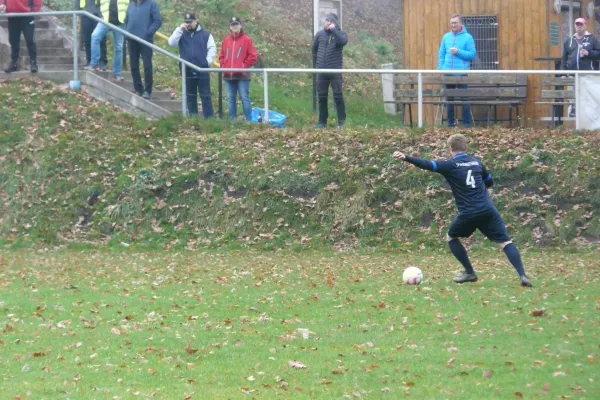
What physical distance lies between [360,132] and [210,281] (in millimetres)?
7350

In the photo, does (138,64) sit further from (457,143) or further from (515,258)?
(515,258)

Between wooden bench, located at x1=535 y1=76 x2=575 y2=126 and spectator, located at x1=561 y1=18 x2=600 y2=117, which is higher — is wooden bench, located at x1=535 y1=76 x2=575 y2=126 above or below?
below

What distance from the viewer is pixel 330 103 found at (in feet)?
76.1

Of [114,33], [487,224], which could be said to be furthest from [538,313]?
[114,33]

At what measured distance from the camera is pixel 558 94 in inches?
864

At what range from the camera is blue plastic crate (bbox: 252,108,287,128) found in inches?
926

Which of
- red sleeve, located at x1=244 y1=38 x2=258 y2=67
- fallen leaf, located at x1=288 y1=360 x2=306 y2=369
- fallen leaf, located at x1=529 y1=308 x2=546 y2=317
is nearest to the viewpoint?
fallen leaf, located at x1=288 y1=360 x2=306 y2=369

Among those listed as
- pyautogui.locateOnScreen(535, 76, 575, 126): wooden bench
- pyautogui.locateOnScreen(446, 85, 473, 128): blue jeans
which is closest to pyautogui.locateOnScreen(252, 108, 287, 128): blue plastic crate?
pyautogui.locateOnScreen(446, 85, 473, 128): blue jeans

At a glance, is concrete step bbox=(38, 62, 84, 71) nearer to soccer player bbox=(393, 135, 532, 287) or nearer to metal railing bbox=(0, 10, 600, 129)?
metal railing bbox=(0, 10, 600, 129)

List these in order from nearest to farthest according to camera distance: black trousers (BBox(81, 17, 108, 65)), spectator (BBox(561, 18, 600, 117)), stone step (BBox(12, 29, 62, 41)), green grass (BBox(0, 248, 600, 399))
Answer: green grass (BBox(0, 248, 600, 399))
spectator (BBox(561, 18, 600, 117))
stone step (BBox(12, 29, 62, 41))
black trousers (BBox(81, 17, 108, 65))

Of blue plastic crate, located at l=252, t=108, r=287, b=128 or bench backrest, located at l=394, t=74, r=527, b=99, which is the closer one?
bench backrest, located at l=394, t=74, r=527, b=99

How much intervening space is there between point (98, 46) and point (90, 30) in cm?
42

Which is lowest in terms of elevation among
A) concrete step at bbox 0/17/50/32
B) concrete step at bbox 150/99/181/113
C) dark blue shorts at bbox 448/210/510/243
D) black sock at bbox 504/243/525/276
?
black sock at bbox 504/243/525/276

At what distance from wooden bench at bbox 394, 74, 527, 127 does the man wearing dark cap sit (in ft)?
13.2
